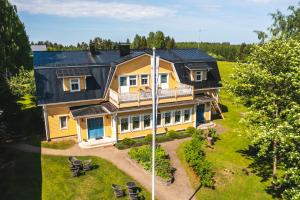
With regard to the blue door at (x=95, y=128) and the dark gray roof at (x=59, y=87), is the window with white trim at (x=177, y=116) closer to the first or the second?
the blue door at (x=95, y=128)

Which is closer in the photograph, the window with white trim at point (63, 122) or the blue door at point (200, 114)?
Answer: the window with white trim at point (63, 122)

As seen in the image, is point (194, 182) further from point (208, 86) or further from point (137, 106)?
point (208, 86)

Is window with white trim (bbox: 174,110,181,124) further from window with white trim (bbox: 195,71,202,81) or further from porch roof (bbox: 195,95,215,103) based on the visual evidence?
window with white trim (bbox: 195,71,202,81)

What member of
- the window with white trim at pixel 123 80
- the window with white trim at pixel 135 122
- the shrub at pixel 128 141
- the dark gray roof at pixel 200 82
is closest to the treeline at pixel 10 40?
the window with white trim at pixel 123 80

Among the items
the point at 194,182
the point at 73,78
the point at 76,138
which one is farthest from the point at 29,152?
the point at 194,182

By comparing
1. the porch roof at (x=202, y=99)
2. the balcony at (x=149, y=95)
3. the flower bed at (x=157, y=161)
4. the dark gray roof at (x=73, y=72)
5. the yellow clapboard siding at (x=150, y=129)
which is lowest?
the flower bed at (x=157, y=161)
